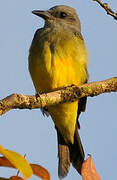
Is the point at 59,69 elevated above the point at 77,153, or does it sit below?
above

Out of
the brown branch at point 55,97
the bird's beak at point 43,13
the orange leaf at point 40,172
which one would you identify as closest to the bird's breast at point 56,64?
the bird's beak at point 43,13

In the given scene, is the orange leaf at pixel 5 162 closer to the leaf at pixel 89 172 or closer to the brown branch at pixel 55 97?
the leaf at pixel 89 172

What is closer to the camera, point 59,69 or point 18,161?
point 18,161

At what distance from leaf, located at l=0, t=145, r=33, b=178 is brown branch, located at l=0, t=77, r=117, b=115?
0.82m

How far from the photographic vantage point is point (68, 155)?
509 cm

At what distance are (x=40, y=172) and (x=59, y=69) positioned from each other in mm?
3061

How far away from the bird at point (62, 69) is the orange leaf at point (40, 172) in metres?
2.92

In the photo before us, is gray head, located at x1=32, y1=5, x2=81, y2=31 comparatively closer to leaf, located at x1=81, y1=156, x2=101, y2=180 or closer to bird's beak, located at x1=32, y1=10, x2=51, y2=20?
bird's beak, located at x1=32, y1=10, x2=51, y2=20

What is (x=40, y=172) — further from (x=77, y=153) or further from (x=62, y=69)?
(x=77, y=153)

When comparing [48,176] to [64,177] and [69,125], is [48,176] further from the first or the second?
[69,125]

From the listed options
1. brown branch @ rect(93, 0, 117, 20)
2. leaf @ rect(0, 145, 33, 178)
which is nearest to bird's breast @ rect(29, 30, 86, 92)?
brown branch @ rect(93, 0, 117, 20)

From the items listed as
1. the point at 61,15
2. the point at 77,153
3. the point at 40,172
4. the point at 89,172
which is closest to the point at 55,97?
the point at 89,172

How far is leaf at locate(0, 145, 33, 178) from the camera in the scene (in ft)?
4.86

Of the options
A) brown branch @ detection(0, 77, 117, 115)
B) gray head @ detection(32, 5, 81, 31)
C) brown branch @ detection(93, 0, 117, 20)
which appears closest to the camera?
brown branch @ detection(0, 77, 117, 115)
